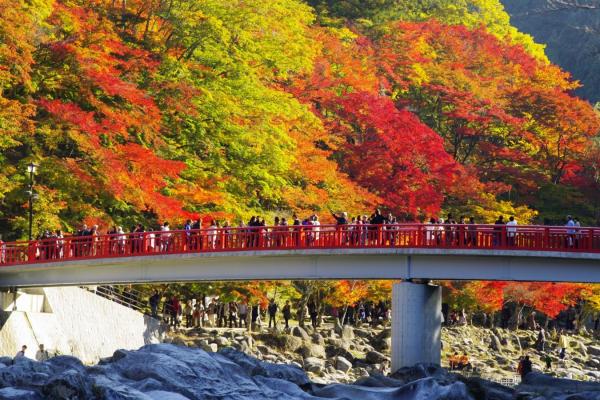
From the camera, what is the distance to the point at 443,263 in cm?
3878

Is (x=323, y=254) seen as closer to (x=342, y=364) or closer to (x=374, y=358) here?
(x=342, y=364)

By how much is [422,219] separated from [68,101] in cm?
1957

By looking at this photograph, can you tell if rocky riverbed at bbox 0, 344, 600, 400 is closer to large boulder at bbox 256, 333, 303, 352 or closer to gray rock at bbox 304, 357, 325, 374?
gray rock at bbox 304, 357, 325, 374

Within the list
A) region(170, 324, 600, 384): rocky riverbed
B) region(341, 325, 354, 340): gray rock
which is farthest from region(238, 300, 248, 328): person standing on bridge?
region(341, 325, 354, 340): gray rock

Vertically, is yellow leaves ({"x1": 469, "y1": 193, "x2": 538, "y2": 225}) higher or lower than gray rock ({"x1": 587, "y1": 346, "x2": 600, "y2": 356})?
higher

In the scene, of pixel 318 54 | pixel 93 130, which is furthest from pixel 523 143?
pixel 93 130

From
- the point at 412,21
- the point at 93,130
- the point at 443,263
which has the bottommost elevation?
the point at 443,263

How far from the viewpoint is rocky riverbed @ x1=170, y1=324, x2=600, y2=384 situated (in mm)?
45875

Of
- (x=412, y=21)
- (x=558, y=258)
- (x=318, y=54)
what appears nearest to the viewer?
(x=558, y=258)

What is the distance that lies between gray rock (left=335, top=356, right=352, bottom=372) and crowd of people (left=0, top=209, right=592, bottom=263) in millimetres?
8398

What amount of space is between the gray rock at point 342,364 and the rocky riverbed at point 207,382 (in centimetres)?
1008

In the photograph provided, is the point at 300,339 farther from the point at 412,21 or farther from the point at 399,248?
the point at 412,21

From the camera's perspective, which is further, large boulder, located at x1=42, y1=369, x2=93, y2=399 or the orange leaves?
the orange leaves

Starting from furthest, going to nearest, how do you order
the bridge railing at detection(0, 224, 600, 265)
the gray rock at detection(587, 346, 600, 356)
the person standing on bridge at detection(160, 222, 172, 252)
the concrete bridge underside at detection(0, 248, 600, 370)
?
the gray rock at detection(587, 346, 600, 356), the person standing on bridge at detection(160, 222, 172, 252), the concrete bridge underside at detection(0, 248, 600, 370), the bridge railing at detection(0, 224, 600, 265)
